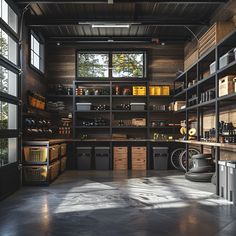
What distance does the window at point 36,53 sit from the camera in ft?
30.9

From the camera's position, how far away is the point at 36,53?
9.92 metres

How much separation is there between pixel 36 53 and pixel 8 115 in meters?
3.71

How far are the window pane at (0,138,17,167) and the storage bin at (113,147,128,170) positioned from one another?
4.31 meters

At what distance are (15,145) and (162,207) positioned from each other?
11.0ft

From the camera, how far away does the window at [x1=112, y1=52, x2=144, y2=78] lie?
11281 millimetres

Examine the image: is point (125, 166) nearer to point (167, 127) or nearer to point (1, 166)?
point (167, 127)

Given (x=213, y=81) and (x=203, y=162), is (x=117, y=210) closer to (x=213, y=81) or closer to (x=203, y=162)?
(x=203, y=162)

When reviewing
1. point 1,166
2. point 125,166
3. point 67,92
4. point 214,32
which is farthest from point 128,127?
point 1,166

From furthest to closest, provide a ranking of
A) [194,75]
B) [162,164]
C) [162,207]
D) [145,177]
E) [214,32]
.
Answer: [162,164]
[194,75]
[145,177]
[214,32]
[162,207]

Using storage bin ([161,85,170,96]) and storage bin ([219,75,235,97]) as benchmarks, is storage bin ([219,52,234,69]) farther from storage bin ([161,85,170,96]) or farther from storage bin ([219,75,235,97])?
storage bin ([161,85,170,96])

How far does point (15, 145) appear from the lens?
7.02 m

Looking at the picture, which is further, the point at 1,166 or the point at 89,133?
the point at 89,133

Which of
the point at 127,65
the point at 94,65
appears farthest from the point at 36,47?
the point at 127,65

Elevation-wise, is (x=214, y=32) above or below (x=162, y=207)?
above
